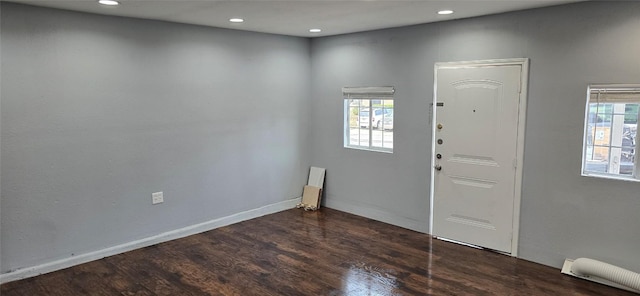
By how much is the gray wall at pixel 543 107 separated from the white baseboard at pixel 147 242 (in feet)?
4.61

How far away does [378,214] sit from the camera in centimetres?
514

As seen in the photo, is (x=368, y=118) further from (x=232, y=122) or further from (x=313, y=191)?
(x=232, y=122)

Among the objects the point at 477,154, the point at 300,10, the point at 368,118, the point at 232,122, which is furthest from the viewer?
the point at 368,118

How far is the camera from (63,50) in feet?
11.8

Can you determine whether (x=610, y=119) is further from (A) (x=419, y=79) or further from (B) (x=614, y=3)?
(A) (x=419, y=79)

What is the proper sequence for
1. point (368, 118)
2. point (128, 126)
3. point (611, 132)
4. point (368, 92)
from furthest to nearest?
point (368, 118)
point (368, 92)
point (128, 126)
point (611, 132)

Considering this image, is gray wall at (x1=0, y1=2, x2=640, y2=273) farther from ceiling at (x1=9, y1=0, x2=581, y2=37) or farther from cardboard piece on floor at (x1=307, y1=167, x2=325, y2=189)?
cardboard piece on floor at (x1=307, y1=167, x2=325, y2=189)

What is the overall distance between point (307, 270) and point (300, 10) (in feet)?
7.34

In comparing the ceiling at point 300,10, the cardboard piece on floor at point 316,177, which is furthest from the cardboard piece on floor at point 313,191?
A: the ceiling at point 300,10

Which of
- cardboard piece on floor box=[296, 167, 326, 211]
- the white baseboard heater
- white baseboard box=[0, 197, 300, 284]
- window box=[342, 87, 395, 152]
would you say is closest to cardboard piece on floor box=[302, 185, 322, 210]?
cardboard piece on floor box=[296, 167, 326, 211]

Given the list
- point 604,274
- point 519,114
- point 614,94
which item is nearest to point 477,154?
point 519,114

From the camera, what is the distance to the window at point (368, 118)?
4.98m

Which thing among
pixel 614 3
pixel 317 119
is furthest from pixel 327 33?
pixel 614 3

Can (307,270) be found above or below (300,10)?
below
